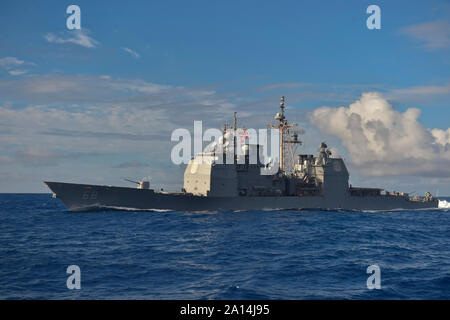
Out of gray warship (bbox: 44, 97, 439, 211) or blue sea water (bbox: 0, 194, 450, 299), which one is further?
gray warship (bbox: 44, 97, 439, 211)

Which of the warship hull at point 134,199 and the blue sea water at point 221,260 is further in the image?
the warship hull at point 134,199

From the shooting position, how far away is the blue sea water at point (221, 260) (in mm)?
11281

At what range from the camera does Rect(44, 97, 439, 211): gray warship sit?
116 ft

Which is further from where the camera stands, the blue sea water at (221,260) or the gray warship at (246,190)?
the gray warship at (246,190)

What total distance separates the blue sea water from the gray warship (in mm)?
7175

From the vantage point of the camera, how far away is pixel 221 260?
52.0 ft

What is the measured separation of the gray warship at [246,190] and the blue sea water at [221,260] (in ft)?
23.5

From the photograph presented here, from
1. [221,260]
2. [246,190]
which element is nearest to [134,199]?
[246,190]

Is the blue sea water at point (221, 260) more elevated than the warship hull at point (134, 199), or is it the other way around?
the warship hull at point (134, 199)

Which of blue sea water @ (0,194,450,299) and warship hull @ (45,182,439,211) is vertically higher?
warship hull @ (45,182,439,211)

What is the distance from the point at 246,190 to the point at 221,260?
2301 cm

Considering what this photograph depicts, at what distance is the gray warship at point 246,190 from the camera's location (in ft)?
116

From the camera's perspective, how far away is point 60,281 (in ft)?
40.7

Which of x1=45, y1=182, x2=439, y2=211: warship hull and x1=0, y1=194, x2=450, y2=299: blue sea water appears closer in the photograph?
x1=0, y1=194, x2=450, y2=299: blue sea water
